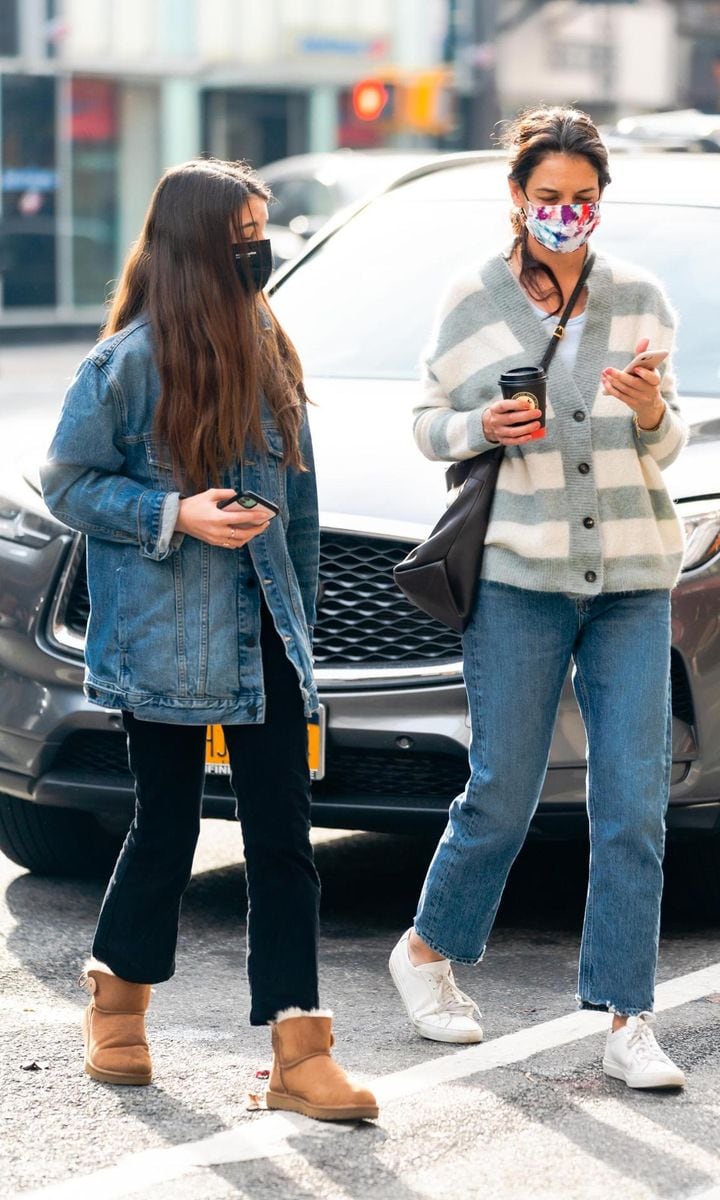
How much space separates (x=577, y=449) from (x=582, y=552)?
7.7 inches

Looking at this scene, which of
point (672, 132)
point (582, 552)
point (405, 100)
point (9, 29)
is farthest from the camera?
point (9, 29)

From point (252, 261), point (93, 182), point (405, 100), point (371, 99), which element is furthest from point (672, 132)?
point (93, 182)

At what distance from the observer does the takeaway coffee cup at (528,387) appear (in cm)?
391

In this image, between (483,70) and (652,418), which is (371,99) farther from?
(652,418)

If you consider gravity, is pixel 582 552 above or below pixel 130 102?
above

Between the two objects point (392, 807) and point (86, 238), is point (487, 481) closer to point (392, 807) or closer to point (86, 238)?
point (392, 807)

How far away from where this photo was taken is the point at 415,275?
6.23 meters

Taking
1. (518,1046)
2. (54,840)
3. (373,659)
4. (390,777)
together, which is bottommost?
(54,840)

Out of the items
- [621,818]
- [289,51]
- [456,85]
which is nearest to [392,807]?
[621,818]

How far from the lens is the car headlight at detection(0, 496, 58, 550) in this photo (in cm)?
518

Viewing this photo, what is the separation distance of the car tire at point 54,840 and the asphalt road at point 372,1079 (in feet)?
0.36

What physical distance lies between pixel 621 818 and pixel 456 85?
99.6 feet

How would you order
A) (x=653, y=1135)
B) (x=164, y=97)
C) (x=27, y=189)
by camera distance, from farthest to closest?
(x=164, y=97) → (x=27, y=189) → (x=653, y=1135)

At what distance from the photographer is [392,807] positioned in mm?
4922
